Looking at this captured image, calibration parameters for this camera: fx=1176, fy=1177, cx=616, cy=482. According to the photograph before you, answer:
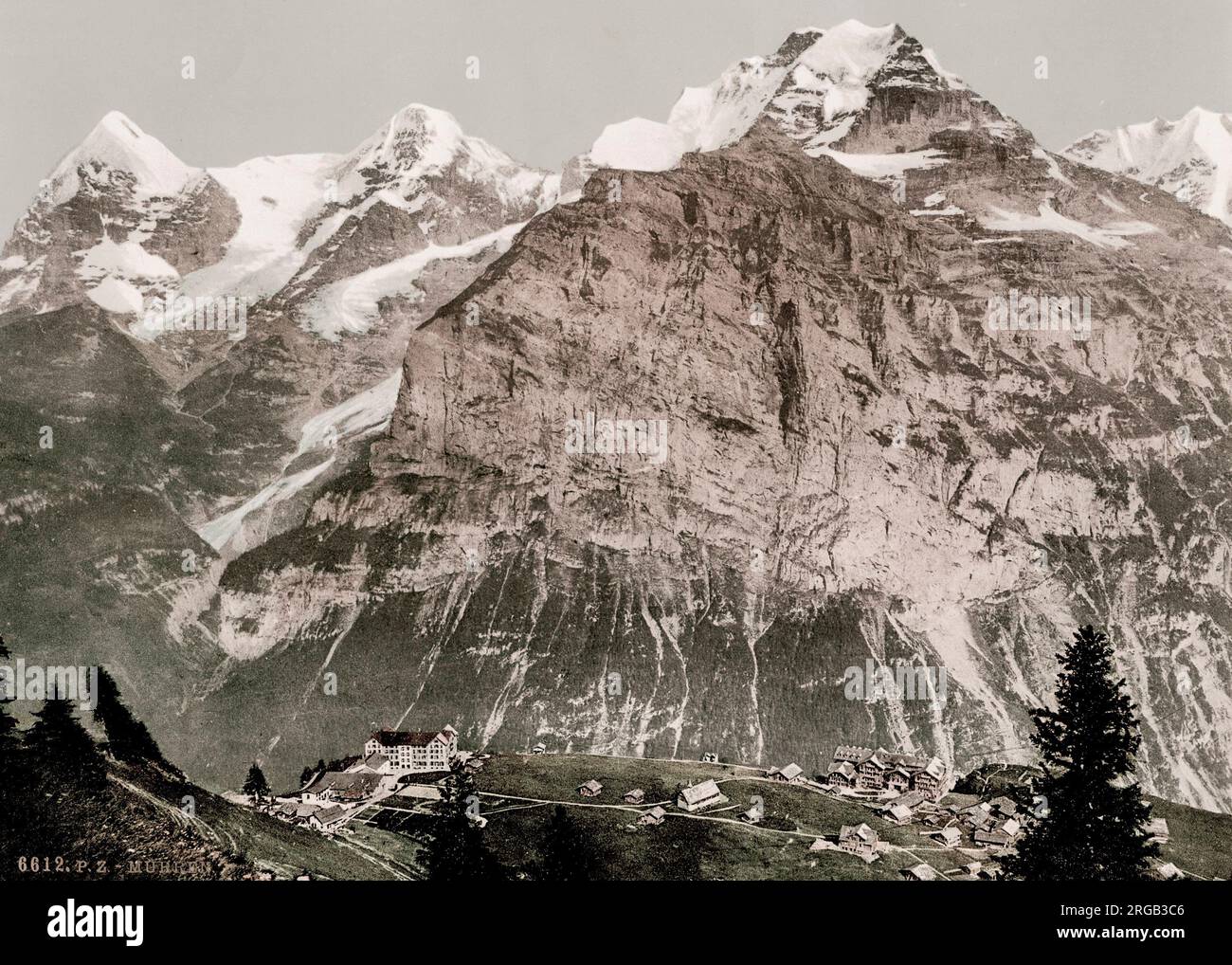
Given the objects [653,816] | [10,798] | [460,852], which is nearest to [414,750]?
[653,816]

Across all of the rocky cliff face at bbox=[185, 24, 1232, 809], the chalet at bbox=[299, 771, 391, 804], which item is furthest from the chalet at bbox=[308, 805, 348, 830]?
the rocky cliff face at bbox=[185, 24, 1232, 809]

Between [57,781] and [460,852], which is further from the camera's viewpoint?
[57,781]

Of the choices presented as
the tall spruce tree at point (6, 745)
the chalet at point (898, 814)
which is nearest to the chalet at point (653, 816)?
the chalet at point (898, 814)

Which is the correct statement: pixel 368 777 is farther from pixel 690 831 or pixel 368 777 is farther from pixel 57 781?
pixel 57 781

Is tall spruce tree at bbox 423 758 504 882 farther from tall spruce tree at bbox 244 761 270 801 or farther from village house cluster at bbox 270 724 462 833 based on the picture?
tall spruce tree at bbox 244 761 270 801
